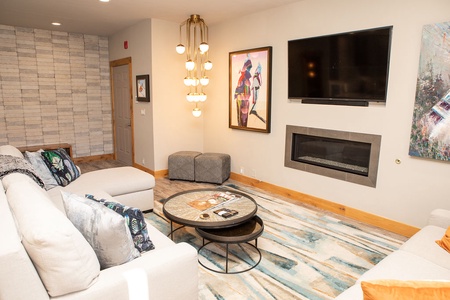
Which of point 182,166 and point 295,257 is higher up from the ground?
point 182,166

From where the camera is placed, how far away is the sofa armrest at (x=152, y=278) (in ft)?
5.14

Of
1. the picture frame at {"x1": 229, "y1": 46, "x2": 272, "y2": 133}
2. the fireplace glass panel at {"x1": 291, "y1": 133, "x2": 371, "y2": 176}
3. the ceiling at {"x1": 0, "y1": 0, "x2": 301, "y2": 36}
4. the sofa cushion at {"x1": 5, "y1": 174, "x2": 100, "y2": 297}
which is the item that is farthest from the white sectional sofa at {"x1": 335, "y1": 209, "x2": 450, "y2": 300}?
the ceiling at {"x1": 0, "y1": 0, "x2": 301, "y2": 36}

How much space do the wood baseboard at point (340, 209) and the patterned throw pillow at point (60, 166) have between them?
2.70 meters

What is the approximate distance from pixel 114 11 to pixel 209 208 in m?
3.51

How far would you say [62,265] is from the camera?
1429 mm

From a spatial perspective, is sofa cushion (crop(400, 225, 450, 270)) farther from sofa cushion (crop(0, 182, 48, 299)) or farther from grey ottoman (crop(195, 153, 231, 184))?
grey ottoman (crop(195, 153, 231, 184))

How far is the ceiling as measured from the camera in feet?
13.9

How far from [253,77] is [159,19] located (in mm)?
1894

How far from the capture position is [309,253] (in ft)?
9.80

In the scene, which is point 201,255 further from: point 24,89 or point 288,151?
point 24,89

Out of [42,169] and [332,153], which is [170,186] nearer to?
[42,169]

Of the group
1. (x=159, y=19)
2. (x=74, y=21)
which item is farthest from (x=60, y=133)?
(x=159, y=19)

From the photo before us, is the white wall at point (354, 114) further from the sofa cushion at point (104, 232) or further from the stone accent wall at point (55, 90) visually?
the stone accent wall at point (55, 90)

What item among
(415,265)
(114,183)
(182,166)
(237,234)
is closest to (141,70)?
(182,166)
